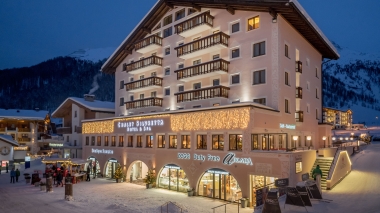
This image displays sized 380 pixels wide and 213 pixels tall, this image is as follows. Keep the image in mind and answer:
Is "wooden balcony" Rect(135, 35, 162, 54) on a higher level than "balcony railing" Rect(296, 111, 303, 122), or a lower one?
higher

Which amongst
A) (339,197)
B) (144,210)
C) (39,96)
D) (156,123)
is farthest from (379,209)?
(39,96)

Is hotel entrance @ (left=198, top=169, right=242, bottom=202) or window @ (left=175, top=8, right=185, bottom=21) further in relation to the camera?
window @ (left=175, top=8, right=185, bottom=21)

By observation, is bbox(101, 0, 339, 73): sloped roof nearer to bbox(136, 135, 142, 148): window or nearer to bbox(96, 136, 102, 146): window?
bbox(96, 136, 102, 146): window

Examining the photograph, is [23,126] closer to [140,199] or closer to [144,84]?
[144,84]

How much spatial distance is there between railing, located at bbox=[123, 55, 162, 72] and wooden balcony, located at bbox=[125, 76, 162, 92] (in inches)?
74.8

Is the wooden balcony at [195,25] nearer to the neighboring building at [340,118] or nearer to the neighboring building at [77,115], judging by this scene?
the neighboring building at [77,115]

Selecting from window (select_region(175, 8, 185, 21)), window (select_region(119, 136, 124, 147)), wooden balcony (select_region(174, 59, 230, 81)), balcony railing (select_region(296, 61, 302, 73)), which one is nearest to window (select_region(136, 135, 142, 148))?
window (select_region(119, 136, 124, 147))

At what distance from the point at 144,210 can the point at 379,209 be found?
1510 cm

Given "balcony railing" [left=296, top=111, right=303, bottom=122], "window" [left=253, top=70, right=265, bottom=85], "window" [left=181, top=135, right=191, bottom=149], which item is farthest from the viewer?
"balcony railing" [left=296, top=111, right=303, bottom=122]

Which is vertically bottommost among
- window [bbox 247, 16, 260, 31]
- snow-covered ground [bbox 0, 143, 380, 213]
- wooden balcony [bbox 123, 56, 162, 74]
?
snow-covered ground [bbox 0, 143, 380, 213]

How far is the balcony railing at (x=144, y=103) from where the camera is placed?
3909cm

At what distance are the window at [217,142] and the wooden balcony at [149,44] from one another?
56.6 ft

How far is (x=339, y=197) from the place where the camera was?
22047 mm

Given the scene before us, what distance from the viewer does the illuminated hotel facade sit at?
84.5 feet
